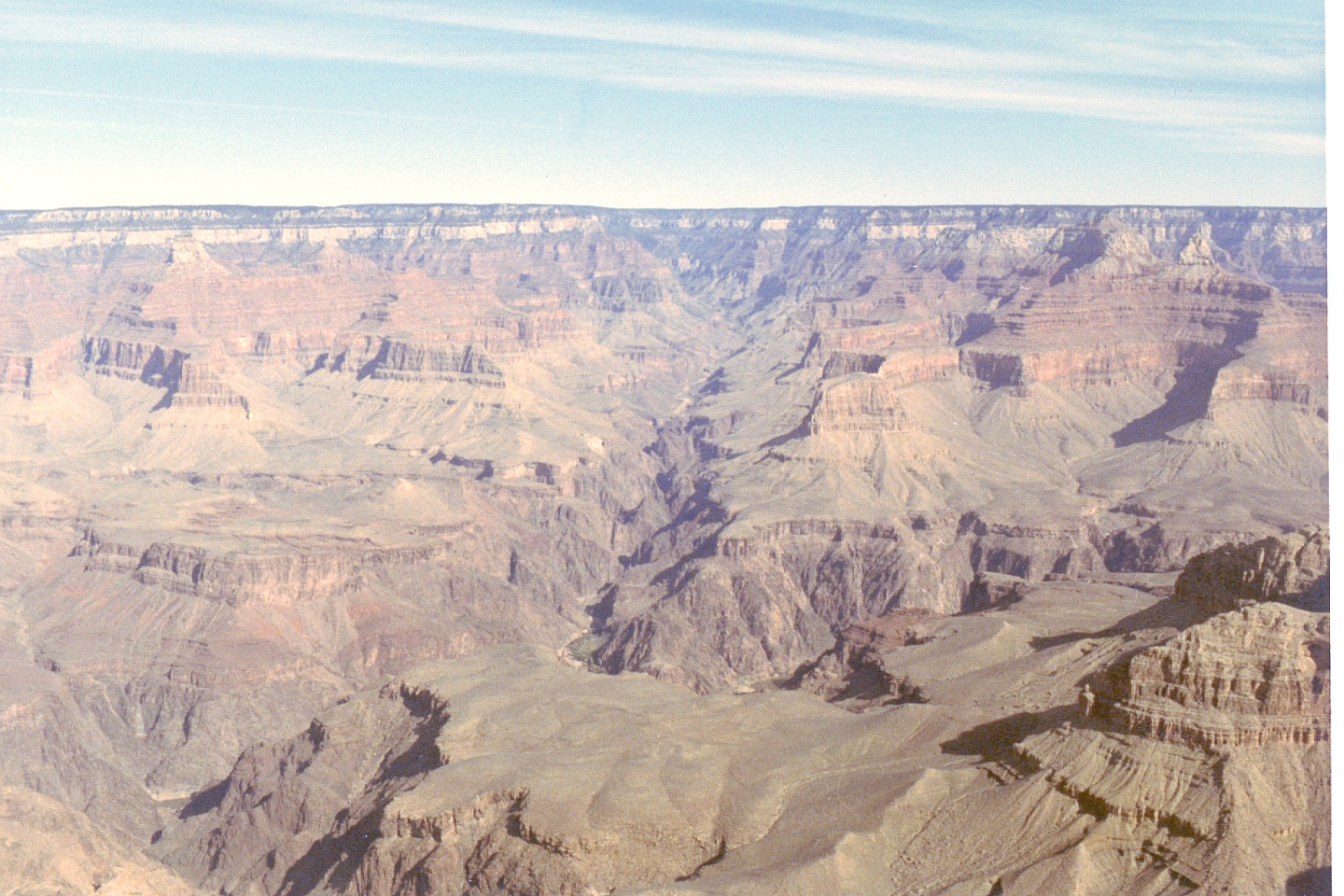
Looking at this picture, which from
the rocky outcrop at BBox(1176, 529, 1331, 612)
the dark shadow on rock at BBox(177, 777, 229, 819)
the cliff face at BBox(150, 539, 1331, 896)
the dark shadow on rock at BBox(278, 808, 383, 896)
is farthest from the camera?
the dark shadow on rock at BBox(177, 777, 229, 819)

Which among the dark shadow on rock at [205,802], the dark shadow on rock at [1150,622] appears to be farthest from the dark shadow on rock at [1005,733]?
the dark shadow on rock at [205,802]

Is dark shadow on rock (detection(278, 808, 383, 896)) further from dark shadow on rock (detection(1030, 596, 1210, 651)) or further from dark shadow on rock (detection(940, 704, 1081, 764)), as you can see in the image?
dark shadow on rock (detection(1030, 596, 1210, 651))

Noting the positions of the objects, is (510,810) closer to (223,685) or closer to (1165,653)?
(1165,653)

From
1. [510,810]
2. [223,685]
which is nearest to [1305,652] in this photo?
[510,810]

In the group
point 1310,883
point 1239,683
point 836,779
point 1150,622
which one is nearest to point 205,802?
point 836,779

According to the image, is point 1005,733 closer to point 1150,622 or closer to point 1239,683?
point 1239,683

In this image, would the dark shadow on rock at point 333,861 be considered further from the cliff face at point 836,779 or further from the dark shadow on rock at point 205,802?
the dark shadow on rock at point 205,802

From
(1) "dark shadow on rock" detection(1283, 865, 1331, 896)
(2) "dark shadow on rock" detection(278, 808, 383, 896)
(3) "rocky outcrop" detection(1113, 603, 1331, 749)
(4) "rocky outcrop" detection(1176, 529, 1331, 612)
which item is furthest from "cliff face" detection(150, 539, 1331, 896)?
(4) "rocky outcrop" detection(1176, 529, 1331, 612)

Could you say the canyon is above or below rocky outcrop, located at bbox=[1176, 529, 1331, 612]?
below
